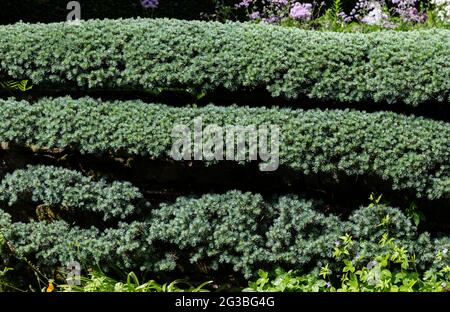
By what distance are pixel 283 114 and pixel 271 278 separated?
1006mm

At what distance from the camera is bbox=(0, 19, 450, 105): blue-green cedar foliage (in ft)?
13.4

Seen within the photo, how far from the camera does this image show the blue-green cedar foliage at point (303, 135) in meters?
4.02

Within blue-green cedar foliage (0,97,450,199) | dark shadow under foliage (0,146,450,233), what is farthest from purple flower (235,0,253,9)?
dark shadow under foliage (0,146,450,233)

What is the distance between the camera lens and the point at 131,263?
14.0 ft

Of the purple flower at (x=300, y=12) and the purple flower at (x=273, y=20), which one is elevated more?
the purple flower at (x=300, y=12)

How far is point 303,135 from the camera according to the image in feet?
13.3

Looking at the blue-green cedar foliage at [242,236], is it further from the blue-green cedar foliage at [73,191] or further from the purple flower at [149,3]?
the purple flower at [149,3]

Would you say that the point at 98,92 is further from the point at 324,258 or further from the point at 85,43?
the point at 324,258

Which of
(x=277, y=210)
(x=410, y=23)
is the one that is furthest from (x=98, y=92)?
(x=410, y=23)

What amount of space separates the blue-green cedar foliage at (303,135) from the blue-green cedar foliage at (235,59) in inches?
5.8

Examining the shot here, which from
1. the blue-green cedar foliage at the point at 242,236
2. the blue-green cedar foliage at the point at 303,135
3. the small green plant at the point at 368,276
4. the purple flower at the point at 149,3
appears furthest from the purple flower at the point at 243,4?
the small green plant at the point at 368,276

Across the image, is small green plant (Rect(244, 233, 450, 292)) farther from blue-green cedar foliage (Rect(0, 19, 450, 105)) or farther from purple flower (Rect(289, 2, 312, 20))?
purple flower (Rect(289, 2, 312, 20))

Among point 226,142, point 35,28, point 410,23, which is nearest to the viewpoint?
point 226,142

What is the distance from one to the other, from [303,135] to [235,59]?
610mm
